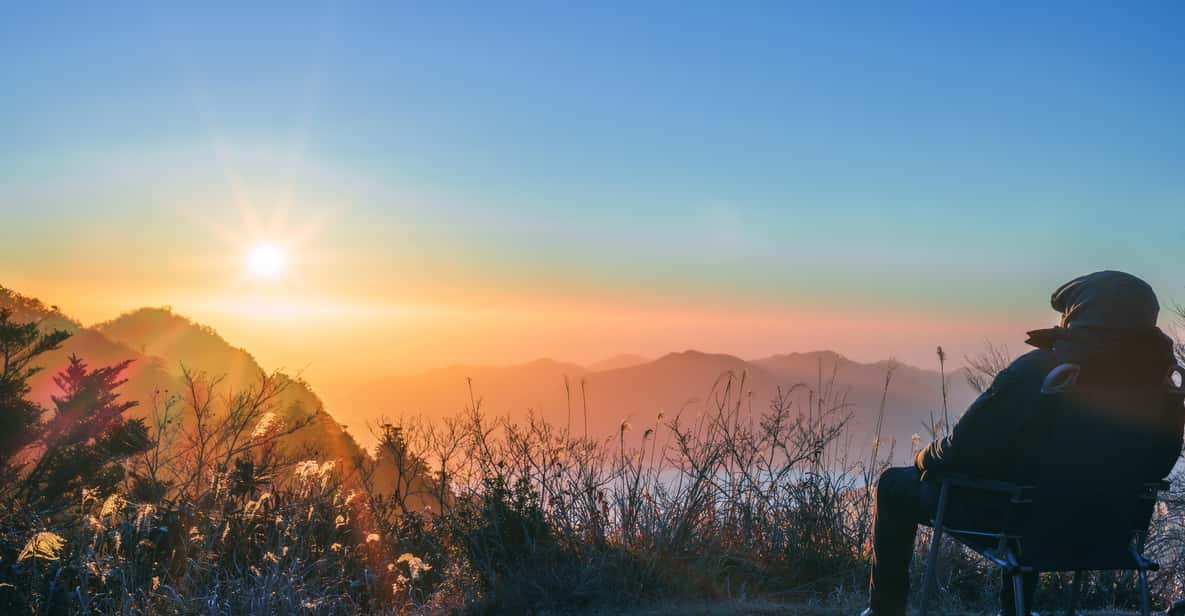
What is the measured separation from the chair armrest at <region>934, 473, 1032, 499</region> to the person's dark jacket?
5cm

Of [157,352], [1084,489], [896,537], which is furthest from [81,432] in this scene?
[157,352]

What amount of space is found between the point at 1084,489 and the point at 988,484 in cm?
35

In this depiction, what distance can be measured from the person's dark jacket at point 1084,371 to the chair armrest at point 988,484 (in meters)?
0.05

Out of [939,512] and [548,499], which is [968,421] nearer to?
[939,512]

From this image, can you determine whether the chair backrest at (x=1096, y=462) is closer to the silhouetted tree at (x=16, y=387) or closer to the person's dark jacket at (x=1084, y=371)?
the person's dark jacket at (x=1084, y=371)

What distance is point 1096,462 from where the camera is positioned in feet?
11.2

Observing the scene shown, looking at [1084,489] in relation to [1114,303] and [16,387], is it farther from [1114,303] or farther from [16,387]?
[16,387]

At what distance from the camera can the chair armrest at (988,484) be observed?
341cm

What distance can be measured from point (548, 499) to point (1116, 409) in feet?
11.2

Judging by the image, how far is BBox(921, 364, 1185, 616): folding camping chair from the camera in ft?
11.0

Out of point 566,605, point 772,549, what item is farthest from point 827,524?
point 566,605

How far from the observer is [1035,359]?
342 centimetres

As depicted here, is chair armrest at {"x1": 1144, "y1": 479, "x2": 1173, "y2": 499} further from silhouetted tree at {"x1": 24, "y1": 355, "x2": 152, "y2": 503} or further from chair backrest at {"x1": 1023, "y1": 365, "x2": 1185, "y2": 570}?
silhouetted tree at {"x1": 24, "y1": 355, "x2": 152, "y2": 503}

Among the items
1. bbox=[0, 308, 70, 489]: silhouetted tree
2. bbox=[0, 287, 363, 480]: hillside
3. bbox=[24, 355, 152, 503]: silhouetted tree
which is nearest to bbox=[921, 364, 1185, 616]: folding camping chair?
bbox=[24, 355, 152, 503]: silhouetted tree
